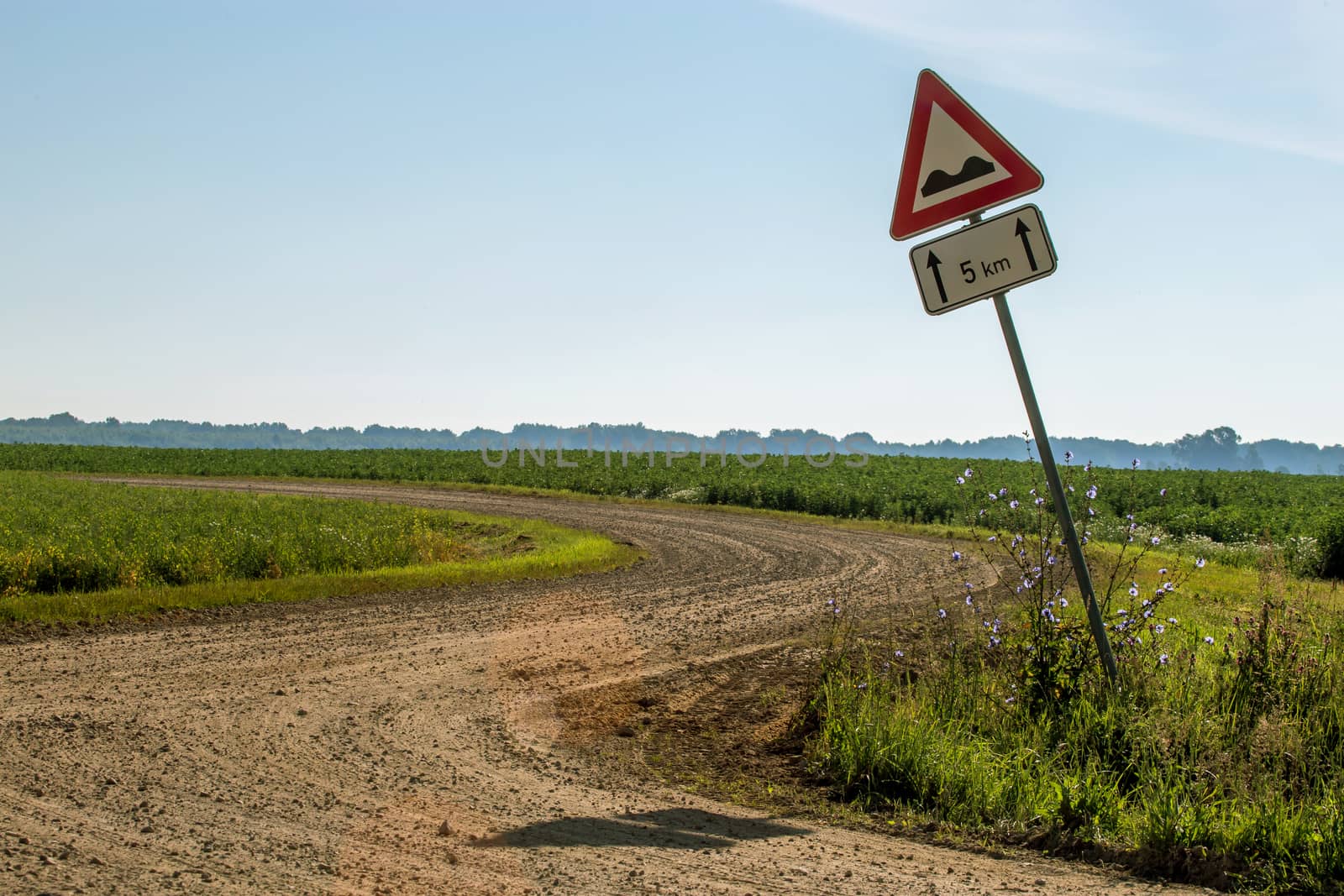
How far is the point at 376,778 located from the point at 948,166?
16.1 feet

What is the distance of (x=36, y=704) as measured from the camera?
297 inches

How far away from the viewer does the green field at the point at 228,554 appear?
13578mm

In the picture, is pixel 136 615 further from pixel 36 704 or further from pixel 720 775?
pixel 720 775

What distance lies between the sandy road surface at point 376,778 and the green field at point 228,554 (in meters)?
2.08

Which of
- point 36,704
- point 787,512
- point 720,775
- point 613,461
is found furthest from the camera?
point 613,461

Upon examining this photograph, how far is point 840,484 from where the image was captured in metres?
37.8

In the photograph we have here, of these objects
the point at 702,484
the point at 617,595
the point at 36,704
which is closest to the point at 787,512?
the point at 702,484

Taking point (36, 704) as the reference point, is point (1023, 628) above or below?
above

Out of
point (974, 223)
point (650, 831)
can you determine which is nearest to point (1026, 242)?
point (974, 223)

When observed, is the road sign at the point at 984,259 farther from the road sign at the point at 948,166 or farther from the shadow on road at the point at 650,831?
the shadow on road at the point at 650,831

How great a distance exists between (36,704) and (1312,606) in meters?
10.8

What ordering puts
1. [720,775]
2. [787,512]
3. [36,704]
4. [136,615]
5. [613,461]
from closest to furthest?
[720,775]
[36,704]
[136,615]
[787,512]
[613,461]

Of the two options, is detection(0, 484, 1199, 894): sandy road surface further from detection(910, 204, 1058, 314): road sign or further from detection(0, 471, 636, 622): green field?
detection(910, 204, 1058, 314): road sign

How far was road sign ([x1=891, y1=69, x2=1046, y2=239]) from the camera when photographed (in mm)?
6074
